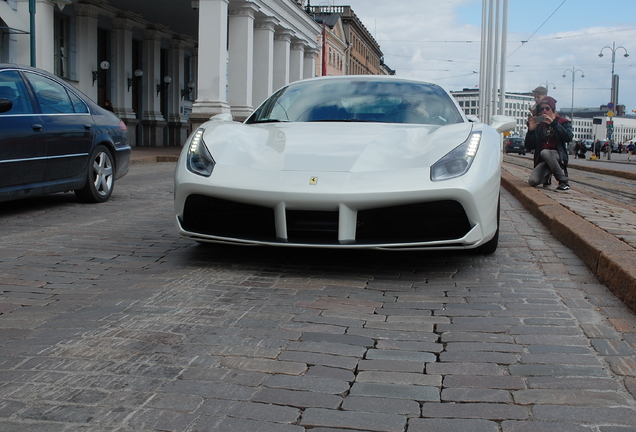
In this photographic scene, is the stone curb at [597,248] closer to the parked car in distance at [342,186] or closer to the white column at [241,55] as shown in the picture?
the parked car in distance at [342,186]

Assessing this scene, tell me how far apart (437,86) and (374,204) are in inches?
83.0

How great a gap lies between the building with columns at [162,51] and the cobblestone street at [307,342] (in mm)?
15630

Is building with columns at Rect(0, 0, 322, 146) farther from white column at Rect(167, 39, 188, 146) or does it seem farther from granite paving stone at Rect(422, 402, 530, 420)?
granite paving stone at Rect(422, 402, 530, 420)

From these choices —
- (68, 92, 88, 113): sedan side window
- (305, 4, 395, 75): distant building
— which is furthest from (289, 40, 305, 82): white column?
(68, 92, 88, 113): sedan side window

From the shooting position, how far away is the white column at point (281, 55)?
103ft

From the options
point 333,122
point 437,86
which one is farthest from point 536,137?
point 333,122

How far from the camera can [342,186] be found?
3.96 meters

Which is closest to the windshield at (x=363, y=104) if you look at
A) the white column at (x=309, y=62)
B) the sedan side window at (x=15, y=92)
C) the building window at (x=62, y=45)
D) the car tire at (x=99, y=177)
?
the sedan side window at (x=15, y=92)

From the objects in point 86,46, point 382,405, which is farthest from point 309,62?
point 382,405

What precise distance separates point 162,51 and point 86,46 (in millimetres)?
8542

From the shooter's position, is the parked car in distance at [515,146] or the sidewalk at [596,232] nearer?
the sidewalk at [596,232]

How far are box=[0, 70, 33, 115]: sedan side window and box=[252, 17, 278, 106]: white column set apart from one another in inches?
844

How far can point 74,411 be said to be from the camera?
2.16m

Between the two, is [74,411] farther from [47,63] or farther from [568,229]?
[47,63]
